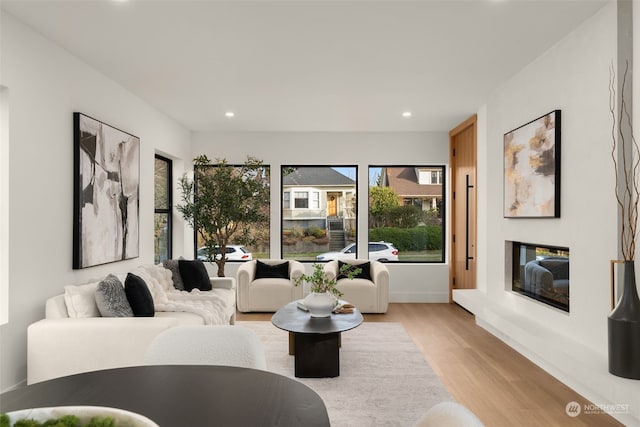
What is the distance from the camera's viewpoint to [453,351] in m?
4.14

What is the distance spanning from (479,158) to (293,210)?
9.88 ft

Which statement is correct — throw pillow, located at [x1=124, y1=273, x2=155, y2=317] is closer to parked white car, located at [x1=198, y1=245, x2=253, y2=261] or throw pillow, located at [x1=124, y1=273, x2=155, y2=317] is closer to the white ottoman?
the white ottoman

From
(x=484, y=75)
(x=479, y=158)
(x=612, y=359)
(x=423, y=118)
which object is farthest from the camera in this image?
(x=423, y=118)

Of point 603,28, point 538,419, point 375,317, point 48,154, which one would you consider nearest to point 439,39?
point 603,28

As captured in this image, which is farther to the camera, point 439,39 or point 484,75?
point 484,75

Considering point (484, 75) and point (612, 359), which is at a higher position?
point (484, 75)

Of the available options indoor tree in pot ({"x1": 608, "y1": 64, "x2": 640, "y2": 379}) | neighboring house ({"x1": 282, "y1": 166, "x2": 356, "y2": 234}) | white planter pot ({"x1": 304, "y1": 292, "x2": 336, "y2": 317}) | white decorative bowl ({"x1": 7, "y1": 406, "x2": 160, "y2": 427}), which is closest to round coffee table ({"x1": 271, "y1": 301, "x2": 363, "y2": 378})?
white planter pot ({"x1": 304, "y1": 292, "x2": 336, "y2": 317})

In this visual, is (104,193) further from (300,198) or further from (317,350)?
(300,198)

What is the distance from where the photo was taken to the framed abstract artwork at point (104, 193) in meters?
3.58

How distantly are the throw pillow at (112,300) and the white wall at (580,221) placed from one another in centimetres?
320

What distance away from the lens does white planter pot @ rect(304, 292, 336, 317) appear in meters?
3.79

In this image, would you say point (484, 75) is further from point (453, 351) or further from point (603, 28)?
point (453, 351)

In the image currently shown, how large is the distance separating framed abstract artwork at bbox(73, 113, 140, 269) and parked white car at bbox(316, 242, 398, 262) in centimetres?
318

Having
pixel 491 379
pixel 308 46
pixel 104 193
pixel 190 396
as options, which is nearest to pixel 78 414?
pixel 190 396
